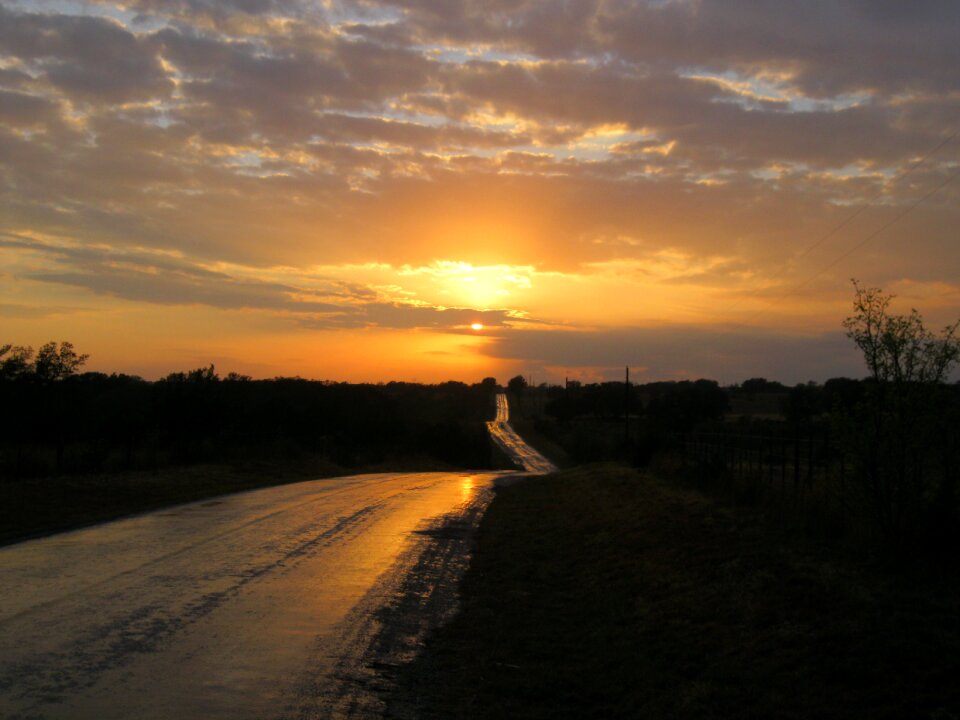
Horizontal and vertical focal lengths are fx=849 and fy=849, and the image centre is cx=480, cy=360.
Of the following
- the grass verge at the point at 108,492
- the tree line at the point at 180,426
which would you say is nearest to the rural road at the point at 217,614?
the grass verge at the point at 108,492

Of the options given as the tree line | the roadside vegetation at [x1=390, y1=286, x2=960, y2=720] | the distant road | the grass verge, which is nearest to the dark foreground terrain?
the roadside vegetation at [x1=390, y1=286, x2=960, y2=720]

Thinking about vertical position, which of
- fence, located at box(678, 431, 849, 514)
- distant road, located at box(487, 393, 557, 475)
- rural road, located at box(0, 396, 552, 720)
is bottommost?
distant road, located at box(487, 393, 557, 475)

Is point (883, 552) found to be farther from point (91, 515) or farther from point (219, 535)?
point (91, 515)

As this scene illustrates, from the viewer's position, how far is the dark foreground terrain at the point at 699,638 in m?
6.93

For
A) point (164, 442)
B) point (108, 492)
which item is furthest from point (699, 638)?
point (164, 442)

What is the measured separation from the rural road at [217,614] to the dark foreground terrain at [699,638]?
67 centimetres

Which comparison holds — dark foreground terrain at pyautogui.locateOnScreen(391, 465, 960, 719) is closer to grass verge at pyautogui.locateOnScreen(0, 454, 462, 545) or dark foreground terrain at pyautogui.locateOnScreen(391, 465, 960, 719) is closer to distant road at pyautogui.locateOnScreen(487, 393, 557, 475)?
grass verge at pyautogui.locateOnScreen(0, 454, 462, 545)

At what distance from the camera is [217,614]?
9.76m

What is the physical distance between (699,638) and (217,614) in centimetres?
541

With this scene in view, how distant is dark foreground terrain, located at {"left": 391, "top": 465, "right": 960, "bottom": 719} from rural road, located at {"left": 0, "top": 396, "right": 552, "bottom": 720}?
26.3 inches

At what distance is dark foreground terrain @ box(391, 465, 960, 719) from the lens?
693 cm

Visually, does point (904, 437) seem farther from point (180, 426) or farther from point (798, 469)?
point (180, 426)

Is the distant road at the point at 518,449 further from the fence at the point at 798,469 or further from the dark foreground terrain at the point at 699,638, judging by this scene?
the dark foreground terrain at the point at 699,638

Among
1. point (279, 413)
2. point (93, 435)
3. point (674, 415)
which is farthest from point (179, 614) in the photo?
point (674, 415)
